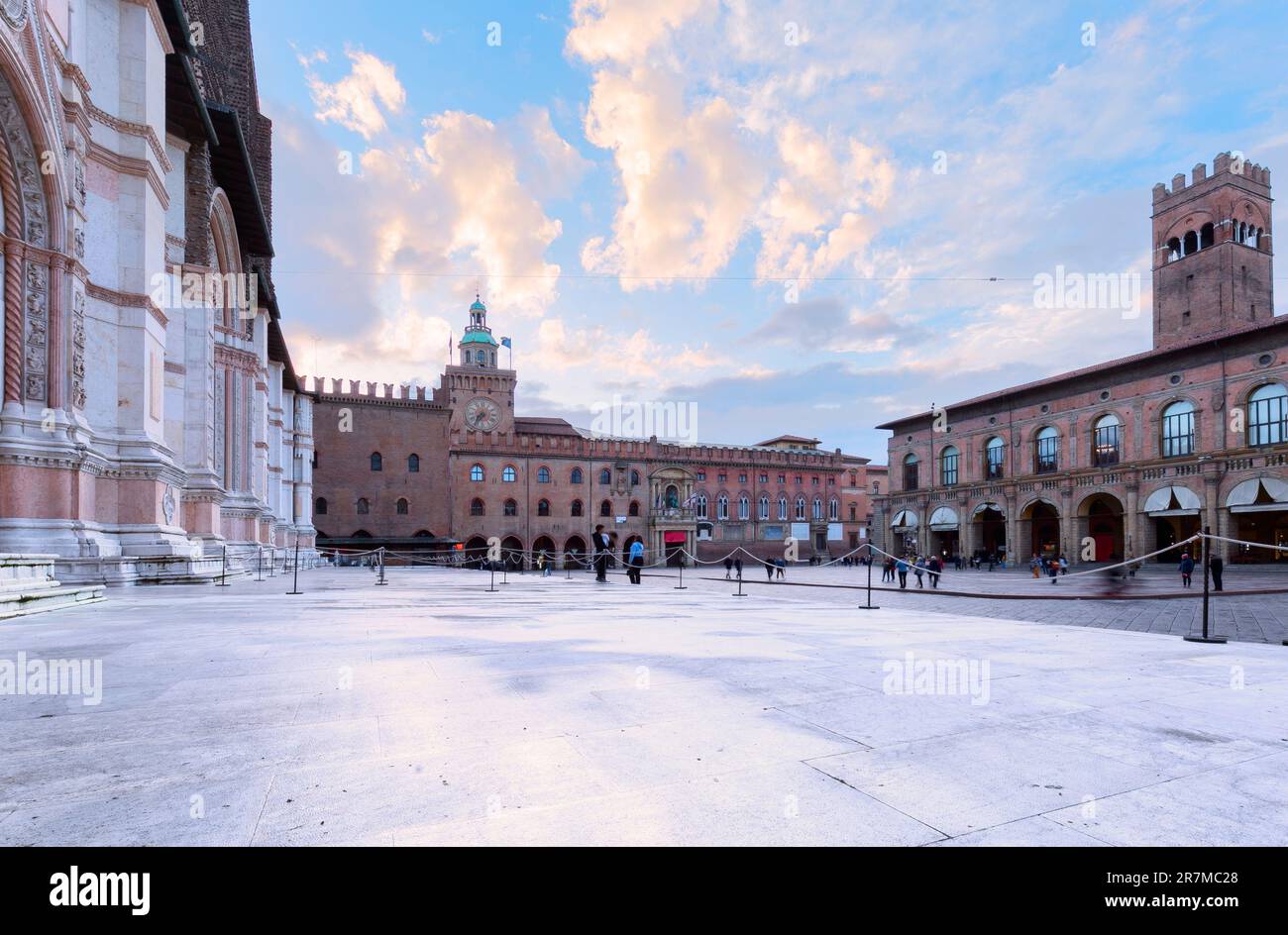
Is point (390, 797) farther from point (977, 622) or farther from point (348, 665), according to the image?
point (977, 622)

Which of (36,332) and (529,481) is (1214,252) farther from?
(36,332)

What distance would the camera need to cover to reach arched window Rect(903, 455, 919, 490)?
168 feet

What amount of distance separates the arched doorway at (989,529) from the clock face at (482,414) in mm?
37056

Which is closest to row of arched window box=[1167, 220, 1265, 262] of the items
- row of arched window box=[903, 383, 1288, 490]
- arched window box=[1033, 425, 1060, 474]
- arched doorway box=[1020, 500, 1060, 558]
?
arched window box=[1033, 425, 1060, 474]

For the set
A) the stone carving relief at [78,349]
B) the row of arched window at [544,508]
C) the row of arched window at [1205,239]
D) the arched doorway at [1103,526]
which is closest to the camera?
the stone carving relief at [78,349]

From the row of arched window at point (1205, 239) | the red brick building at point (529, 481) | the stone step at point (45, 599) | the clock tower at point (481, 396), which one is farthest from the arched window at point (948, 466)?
the stone step at point (45, 599)

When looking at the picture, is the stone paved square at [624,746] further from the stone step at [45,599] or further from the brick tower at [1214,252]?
the brick tower at [1214,252]

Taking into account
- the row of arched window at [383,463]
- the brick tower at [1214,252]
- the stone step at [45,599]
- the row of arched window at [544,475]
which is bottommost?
the stone step at [45,599]

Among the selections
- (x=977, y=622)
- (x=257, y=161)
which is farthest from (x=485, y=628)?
(x=257, y=161)

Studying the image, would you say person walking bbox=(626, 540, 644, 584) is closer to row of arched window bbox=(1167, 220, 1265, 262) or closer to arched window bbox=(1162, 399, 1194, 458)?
arched window bbox=(1162, 399, 1194, 458)

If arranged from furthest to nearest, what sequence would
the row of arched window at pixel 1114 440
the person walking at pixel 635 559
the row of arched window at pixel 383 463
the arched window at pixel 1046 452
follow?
the row of arched window at pixel 383 463 → the arched window at pixel 1046 452 → the row of arched window at pixel 1114 440 → the person walking at pixel 635 559

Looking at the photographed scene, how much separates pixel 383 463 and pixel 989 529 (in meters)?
43.4

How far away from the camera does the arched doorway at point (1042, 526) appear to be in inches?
1630
